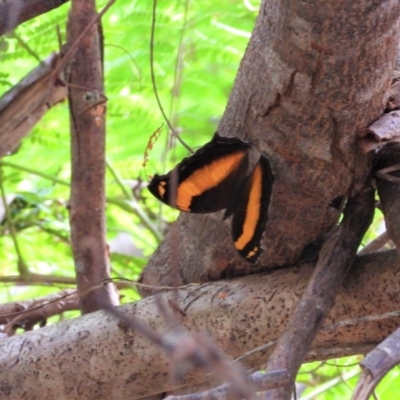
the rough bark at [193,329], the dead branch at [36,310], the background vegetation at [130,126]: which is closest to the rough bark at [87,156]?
the dead branch at [36,310]

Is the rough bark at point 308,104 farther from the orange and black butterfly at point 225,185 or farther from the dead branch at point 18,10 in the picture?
the dead branch at point 18,10

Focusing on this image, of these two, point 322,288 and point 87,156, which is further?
point 87,156

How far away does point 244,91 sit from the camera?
71 cm

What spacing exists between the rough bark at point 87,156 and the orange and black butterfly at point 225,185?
336 mm

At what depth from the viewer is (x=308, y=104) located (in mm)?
619

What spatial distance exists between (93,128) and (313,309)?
0.53 metres

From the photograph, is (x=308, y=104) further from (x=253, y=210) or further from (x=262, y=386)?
(x=262, y=386)

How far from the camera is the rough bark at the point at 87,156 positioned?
100cm

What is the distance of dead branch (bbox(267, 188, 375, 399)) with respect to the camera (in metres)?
0.56

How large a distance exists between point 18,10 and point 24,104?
2.09ft

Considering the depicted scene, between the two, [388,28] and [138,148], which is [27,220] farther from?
[388,28]

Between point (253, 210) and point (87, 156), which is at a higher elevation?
point (87, 156)

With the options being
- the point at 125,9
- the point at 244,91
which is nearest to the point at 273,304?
the point at 244,91

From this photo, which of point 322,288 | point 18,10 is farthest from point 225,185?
point 18,10
